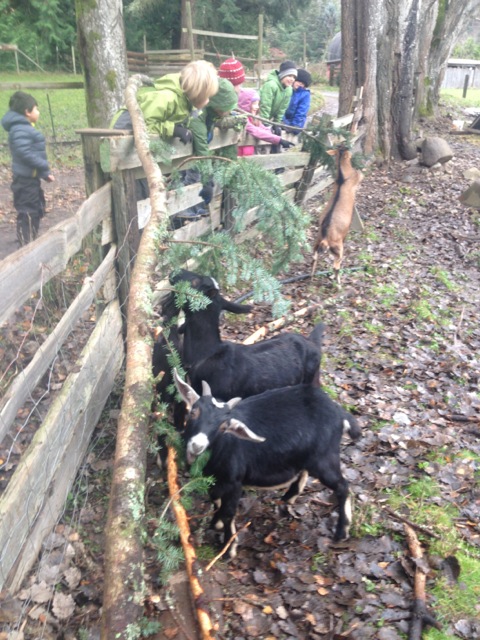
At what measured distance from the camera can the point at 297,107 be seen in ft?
34.0

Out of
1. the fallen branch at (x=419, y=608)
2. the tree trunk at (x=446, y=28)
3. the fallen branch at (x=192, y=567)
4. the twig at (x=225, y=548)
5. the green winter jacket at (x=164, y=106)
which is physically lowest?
the twig at (x=225, y=548)

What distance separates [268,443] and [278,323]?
2.43 metres

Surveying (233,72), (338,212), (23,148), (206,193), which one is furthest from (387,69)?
(23,148)

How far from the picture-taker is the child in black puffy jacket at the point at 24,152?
23.7 feet

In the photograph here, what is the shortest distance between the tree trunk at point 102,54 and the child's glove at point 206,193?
5.93 feet

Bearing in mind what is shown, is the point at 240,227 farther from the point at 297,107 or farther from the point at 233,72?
the point at 297,107

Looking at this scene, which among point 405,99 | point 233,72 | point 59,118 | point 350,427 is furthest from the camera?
point 59,118

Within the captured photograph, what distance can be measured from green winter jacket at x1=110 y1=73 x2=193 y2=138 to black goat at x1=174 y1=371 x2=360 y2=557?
2707 millimetres

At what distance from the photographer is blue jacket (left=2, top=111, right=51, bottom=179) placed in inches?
286

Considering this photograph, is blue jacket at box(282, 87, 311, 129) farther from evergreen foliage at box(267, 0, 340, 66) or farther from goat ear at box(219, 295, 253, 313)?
evergreen foliage at box(267, 0, 340, 66)

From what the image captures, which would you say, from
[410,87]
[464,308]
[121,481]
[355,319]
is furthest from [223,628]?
→ [410,87]

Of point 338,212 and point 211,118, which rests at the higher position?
point 211,118

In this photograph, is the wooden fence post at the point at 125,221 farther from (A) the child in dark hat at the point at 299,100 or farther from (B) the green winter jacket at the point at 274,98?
(A) the child in dark hat at the point at 299,100

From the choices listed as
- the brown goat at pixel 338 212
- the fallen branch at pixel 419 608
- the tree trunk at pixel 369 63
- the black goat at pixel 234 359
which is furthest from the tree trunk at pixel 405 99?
the fallen branch at pixel 419 608
